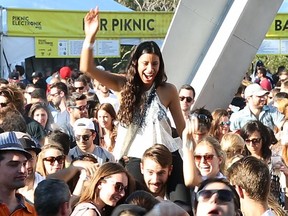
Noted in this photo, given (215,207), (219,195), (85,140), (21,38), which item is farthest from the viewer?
(21,38)

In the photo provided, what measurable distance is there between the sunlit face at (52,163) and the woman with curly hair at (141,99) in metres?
0.78

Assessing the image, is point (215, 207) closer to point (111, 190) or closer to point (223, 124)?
point (111, 190)

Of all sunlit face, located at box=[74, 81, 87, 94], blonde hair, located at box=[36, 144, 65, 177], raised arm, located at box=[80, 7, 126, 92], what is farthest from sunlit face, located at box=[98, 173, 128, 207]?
sunlit face, located at box=[74, 81, 87, 94]

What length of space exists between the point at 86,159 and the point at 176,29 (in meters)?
5.32

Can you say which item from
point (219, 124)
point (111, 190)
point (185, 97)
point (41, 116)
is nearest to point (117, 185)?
point (111, 190)

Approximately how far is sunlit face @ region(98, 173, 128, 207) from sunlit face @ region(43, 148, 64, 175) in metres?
1.35

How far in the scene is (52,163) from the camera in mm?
7469

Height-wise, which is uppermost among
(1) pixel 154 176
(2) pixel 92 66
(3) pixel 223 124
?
(2) pixel 92 66

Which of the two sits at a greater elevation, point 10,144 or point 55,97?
point 10,144

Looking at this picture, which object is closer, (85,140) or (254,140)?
(254,140)

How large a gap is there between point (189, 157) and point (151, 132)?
19.4 inches

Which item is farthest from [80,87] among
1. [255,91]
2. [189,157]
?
[189,157]

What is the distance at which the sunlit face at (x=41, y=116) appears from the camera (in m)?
10.5

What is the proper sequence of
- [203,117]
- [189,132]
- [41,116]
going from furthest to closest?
[41,116] → [203,117] → [189,132]
